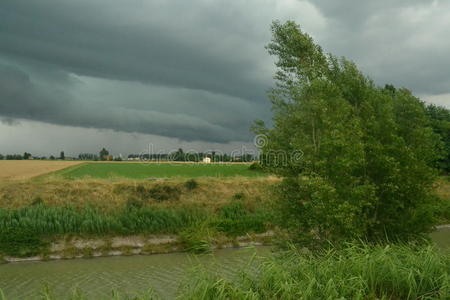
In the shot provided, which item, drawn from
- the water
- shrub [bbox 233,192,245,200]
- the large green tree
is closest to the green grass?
the water

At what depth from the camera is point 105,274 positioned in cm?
2028

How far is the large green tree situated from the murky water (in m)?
2.92

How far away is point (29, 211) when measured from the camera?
1078 inches

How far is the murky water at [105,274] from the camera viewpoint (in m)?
16.7

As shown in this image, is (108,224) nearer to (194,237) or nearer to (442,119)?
(194,237)

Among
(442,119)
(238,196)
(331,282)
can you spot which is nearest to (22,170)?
(238,196)

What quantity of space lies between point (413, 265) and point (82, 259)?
20.8 m

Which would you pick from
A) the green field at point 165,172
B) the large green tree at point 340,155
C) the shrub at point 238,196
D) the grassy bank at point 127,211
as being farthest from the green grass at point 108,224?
the green field at point 165,172

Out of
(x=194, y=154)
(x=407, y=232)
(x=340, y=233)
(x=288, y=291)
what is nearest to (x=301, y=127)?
(x=340, y=233)

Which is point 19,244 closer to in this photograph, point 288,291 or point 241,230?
point 241,230

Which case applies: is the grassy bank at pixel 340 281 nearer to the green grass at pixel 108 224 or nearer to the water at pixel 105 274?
the water at pixel 105 274

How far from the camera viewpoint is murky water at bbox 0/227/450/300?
1673cm

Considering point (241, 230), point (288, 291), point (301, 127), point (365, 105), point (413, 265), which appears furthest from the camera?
point (241, 230)

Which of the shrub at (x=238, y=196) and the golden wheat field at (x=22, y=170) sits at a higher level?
the golden wheat field at (x=22, y=170)
